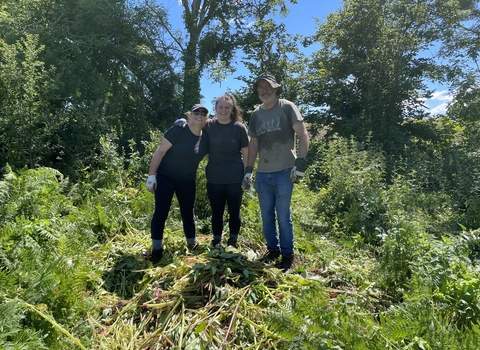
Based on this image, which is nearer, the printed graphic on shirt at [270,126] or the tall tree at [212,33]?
the printed graphic on shirt at [270,126]

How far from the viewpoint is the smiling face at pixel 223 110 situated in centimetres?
336

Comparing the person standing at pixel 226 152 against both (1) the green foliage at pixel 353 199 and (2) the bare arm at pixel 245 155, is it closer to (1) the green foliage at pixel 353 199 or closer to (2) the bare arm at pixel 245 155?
(2) the bare arm at pixel 245 155

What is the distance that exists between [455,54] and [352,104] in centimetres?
386

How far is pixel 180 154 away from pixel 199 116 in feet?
1.44

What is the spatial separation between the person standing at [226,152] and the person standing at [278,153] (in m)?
0.16

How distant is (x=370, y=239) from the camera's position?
4.31 m

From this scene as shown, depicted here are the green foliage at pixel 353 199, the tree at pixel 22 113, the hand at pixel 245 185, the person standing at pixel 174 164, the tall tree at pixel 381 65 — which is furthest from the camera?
the tall tree at pixel 381 65

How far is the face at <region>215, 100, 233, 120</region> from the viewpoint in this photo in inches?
132

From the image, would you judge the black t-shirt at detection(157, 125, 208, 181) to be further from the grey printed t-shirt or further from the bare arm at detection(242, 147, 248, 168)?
the grey printed t-shirt

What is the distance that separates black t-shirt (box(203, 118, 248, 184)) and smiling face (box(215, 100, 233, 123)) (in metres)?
0.08

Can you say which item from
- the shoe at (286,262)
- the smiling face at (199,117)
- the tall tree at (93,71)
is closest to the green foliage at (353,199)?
the shoe at (286,262)

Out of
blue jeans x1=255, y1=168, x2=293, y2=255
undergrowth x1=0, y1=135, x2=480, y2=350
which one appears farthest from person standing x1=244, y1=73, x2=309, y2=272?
undergrowth x1=0, y1=135, x2=480, y2=350

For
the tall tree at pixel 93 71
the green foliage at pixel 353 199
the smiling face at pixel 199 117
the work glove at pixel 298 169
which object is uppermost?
the tall tree at pixel 93 71

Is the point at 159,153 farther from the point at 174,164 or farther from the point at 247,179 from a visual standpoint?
the point at 247,179
